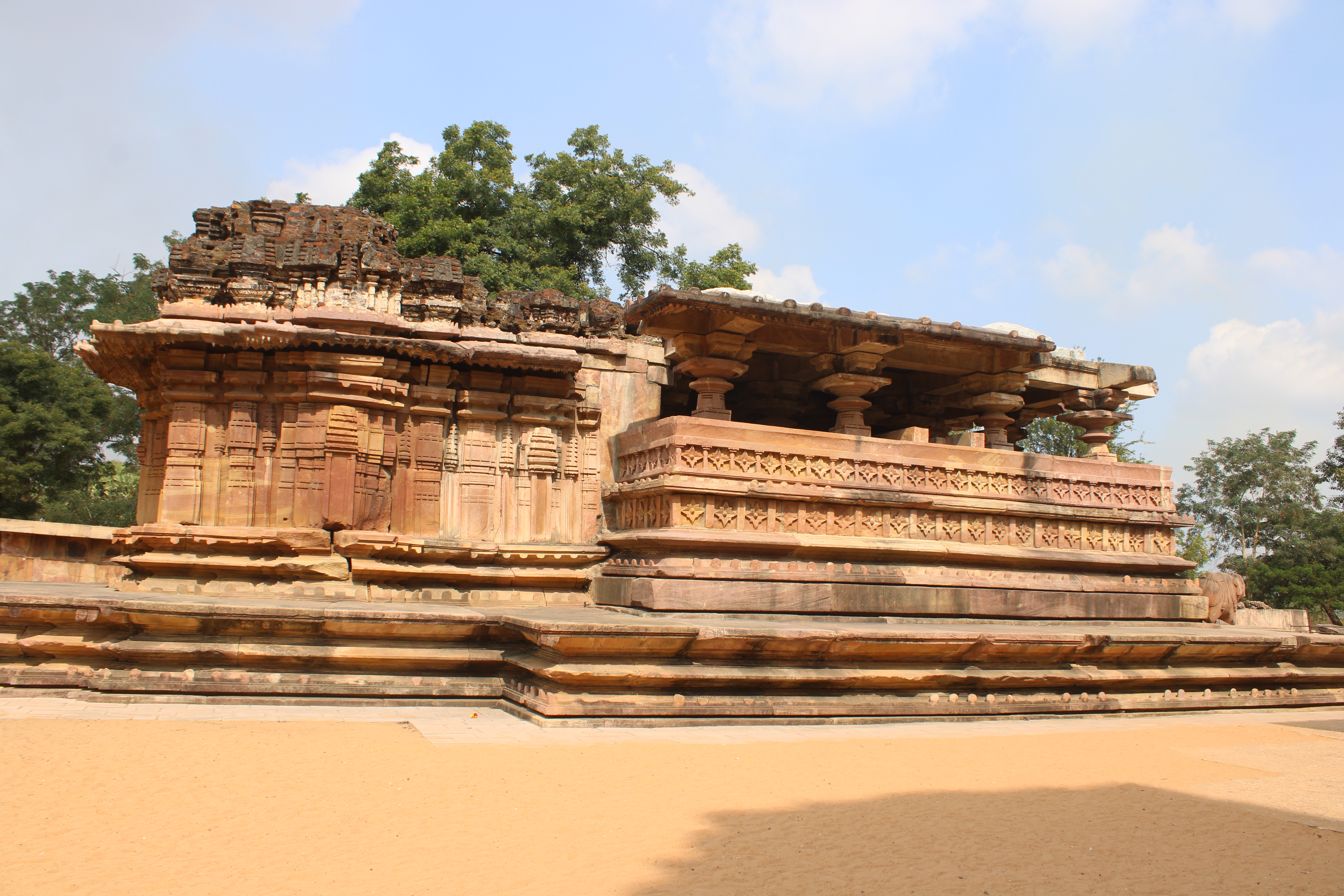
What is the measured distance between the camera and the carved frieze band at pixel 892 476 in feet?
29.3

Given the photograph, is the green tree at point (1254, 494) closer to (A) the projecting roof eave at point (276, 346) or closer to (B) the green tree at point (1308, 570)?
(B) the green tree at point (1308, 570)

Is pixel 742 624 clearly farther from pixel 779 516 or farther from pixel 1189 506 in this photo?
pixel 1189 506

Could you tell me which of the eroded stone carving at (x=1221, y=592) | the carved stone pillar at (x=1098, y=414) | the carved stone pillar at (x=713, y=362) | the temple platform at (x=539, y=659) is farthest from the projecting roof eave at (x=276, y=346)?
the eroded stone carving at (x=1221, y=592)

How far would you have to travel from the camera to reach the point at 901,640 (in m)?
7.61

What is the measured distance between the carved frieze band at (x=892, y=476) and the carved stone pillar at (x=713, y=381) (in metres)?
0.79

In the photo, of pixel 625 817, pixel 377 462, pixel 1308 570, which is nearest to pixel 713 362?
pixel 377 462

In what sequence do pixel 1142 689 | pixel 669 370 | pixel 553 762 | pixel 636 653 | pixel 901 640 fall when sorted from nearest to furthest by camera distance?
pixel 553 762 < pixel 636 653 < pixel 901 640 < pixel 1142 689 < pixel 669 370

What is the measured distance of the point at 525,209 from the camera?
75.9 feet

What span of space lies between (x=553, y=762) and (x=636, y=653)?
155 cm

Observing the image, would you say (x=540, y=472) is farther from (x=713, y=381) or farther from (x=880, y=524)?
(x=880, y=524)

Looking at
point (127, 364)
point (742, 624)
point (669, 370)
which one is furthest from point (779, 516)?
point (127, 364)

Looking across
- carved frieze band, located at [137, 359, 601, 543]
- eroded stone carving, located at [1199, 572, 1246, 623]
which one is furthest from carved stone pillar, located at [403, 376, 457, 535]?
eroded stone carving, located at [1199, 572, 1246, 623]

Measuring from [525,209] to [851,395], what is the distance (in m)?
14.9

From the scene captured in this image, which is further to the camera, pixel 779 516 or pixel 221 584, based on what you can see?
pixel 779 516
